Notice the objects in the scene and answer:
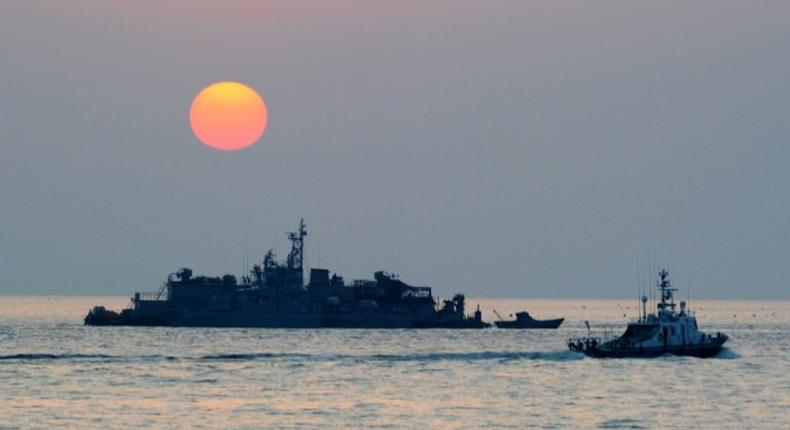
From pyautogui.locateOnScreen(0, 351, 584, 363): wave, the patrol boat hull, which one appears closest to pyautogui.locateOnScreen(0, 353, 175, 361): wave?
pyautogui.locateOnScreen(0, 351, 584, 363): wave

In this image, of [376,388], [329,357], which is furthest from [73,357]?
[376,388]

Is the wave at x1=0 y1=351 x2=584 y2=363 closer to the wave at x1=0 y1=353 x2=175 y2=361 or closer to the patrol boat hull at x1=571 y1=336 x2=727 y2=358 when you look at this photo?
the wave at x1=0 y1=353 x2=175 y2=361

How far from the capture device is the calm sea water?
3342 inches

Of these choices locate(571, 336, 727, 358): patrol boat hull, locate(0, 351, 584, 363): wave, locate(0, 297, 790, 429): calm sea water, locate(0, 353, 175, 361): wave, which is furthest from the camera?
locate(571, 336, 727, 358): patrol boat hull

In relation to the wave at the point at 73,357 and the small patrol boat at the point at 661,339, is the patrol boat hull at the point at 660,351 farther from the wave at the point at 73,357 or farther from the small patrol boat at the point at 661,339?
the wave at the point at 73,357

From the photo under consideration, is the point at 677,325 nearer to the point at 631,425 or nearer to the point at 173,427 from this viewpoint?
the point at 631,425

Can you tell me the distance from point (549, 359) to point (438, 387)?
34947mm

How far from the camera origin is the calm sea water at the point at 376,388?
278 ft

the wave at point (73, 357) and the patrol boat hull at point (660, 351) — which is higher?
the patrol boat hull at point (660, 351)

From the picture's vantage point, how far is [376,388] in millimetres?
104812

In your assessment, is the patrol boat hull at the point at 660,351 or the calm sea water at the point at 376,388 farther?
the patrol boat hull at the point at 660,351

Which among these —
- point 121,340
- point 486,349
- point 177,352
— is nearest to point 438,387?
point 177,352

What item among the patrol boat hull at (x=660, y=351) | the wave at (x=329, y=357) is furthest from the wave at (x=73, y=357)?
the patrol boat hull at (x=660, y=351)

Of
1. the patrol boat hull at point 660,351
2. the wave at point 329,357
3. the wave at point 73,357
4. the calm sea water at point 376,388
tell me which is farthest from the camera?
the patrol boat hull at point 660,351
